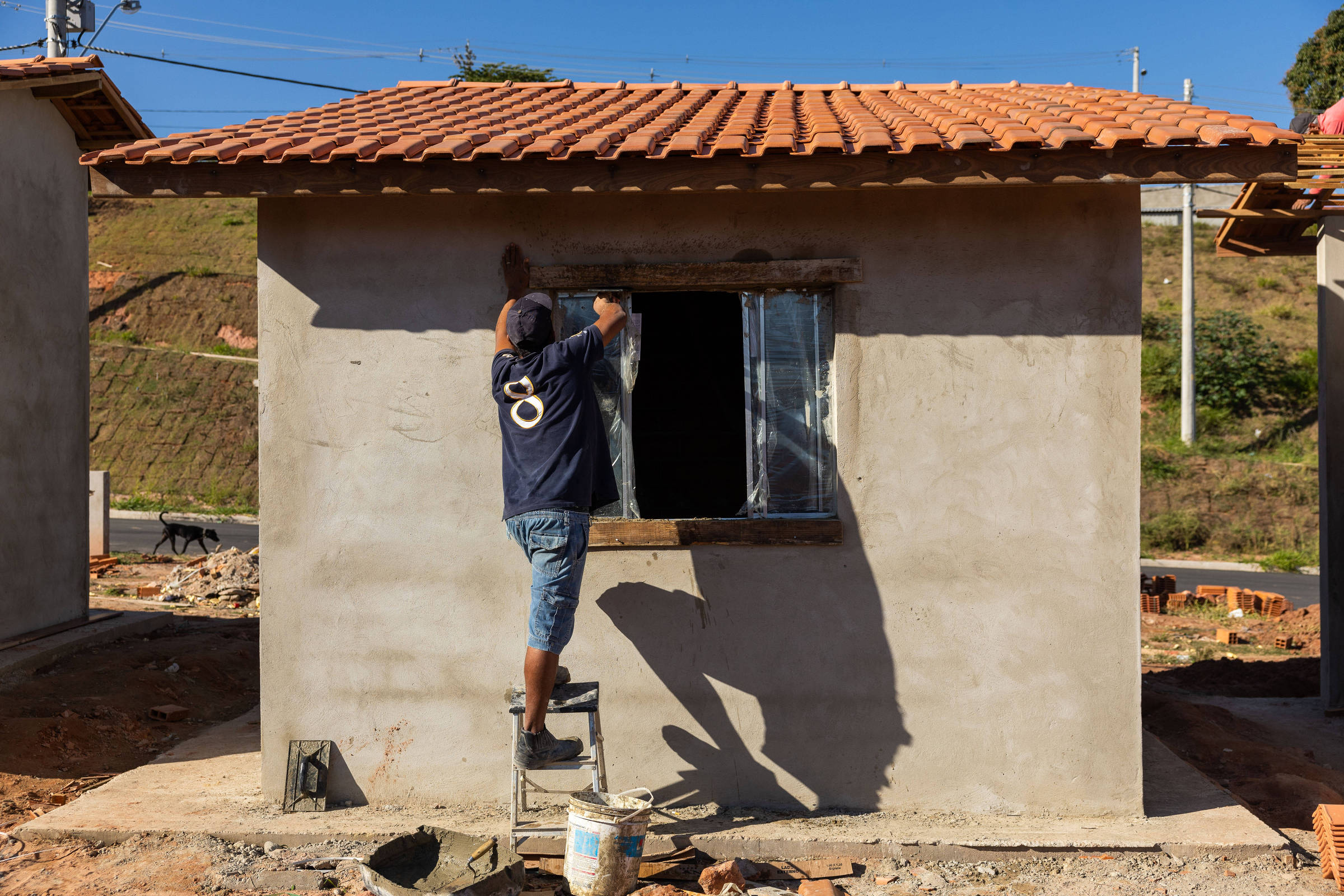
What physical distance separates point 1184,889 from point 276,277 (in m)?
5.07

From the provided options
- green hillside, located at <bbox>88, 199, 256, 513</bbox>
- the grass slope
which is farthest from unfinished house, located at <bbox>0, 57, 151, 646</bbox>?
the grass slope

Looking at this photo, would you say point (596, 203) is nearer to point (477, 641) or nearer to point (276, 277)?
point (276, 277)

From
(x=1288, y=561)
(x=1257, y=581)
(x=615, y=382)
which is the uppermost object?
(x=615, y=382)

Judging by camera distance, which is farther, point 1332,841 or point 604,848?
point 1332,841

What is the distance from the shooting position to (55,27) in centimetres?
1381

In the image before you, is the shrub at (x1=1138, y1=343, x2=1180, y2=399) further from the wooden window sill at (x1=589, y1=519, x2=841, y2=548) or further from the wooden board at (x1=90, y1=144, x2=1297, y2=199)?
the wooden window sill at (x1=589, y1=519, x2=841, y2=548)

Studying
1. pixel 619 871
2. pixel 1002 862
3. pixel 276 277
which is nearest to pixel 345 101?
pixel 276 277

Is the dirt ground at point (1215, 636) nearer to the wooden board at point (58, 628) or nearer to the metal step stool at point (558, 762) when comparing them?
the metal step stool at point (558, 762)

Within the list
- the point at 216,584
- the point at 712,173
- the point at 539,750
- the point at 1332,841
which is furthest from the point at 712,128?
the point at 216,584

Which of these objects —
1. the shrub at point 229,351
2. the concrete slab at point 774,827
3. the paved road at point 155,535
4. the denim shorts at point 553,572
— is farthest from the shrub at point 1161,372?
the shrub at point 229,351

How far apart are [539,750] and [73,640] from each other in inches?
235

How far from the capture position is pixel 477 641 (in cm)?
478

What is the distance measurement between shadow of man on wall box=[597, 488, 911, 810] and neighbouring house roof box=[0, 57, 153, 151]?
285 inches

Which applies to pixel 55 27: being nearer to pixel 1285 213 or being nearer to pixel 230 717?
pixel 230 717
